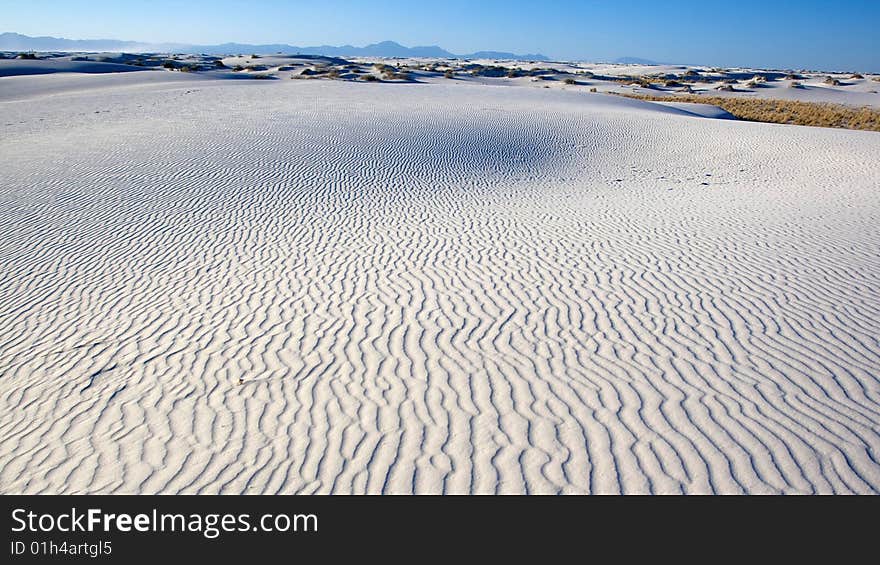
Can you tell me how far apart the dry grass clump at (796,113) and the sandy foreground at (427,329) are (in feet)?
56.2

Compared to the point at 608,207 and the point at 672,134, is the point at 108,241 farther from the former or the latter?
the point at 672,134

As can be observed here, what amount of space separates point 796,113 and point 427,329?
34.4 meters

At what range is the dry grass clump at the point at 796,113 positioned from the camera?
29594 millimetres

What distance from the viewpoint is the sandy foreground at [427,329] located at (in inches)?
168

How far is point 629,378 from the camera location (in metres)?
5.29

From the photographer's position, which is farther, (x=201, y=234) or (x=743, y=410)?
(x=201, y=234)

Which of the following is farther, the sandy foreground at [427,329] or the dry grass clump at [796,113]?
the dry grass clump at [796,113]

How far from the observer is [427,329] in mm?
6344

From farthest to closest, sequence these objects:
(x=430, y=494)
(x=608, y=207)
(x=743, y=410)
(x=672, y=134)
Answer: (x=672, y=134) → (x=608, y=207) → (x=743, y=410) → (x=430, y=494)

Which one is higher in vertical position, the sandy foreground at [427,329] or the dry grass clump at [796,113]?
the sandy foreground at [427,329]
